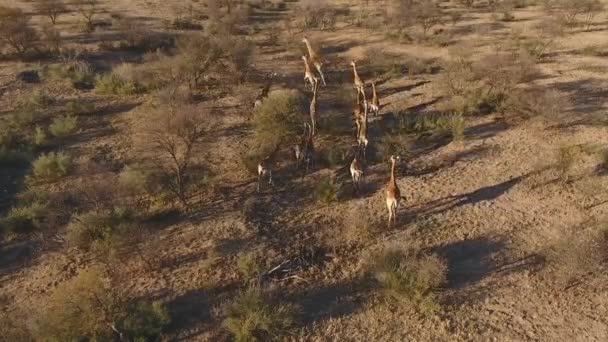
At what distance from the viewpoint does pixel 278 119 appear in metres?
17.7

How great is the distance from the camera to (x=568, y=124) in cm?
1761

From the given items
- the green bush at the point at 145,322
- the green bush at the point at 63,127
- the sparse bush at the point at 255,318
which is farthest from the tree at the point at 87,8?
the sparse bush at the point at 255,318

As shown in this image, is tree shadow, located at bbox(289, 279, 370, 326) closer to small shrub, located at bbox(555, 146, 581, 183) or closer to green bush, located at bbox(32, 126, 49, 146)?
small shrub, located at bbox(555, 146, 581, 183)

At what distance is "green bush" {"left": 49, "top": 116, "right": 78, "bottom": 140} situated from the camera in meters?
17.4

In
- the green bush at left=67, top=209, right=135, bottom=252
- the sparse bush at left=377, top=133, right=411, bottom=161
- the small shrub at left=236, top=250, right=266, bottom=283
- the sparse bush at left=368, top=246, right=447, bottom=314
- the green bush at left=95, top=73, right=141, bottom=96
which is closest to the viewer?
the sparse bush at left=368, top=246, right=447, bottom=314

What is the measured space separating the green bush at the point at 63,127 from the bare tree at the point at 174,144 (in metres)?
2.53

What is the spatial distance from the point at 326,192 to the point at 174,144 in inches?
186

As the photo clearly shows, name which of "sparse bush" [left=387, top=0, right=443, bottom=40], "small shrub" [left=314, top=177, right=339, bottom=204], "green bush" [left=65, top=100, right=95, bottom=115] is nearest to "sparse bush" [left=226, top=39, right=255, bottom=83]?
"green bush" [left=65, top=100, right=95, bottom=115]

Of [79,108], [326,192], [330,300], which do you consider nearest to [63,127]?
[79,108]

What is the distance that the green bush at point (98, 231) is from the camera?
40.3ft

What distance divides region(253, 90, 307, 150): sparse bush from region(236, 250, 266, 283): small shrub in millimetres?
5026

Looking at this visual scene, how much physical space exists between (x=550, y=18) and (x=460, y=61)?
881 centimetres

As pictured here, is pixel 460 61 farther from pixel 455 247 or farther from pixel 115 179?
pixel 115 179

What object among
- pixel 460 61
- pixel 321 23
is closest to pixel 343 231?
pixel 460 61
